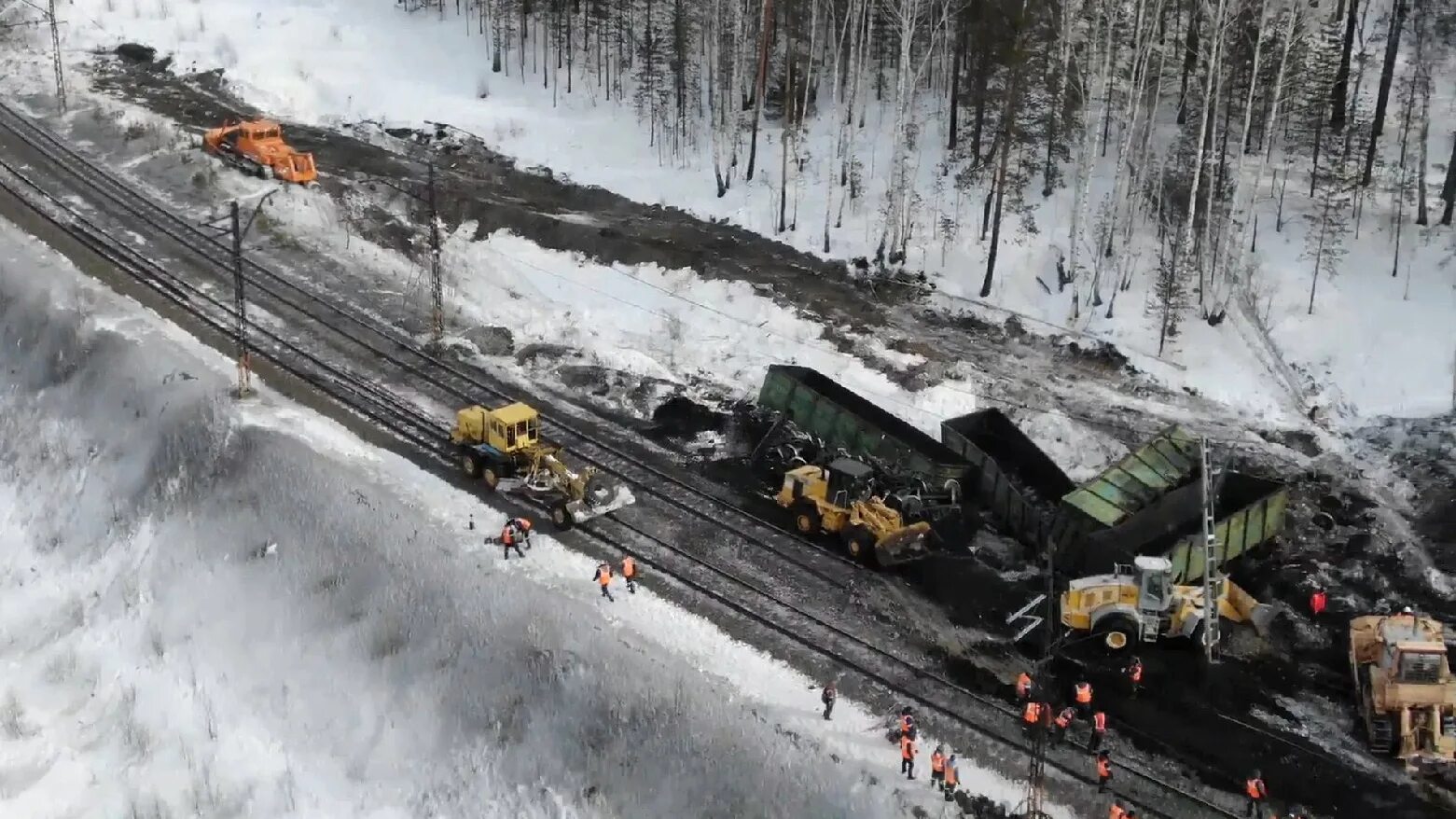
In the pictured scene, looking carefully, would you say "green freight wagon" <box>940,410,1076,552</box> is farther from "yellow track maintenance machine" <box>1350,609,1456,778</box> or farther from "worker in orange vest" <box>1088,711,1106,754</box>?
"yellow track maintenance machine" <box>1350,609,1456,778</box>

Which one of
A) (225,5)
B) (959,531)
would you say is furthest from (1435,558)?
(225,5)

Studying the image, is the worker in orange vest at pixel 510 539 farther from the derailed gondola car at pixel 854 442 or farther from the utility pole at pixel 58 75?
the utility pole at pixel 58 75

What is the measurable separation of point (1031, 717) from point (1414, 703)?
703 cm

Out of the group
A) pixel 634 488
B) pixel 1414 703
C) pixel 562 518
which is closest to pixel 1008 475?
pixel 634 488

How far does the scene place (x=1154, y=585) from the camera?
26.1 metres

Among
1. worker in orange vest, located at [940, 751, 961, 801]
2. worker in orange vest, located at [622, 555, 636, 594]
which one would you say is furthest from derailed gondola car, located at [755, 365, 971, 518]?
worker in orange vest, located at [940, 751, 961, 801]

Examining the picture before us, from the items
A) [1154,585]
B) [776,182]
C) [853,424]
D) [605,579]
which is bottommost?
[605,579]

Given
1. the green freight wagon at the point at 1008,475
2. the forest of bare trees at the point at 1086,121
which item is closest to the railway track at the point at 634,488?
the green freight wagon at the point at 1008,475

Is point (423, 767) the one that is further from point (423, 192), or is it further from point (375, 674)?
point (423, 192)

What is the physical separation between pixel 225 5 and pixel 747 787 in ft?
173

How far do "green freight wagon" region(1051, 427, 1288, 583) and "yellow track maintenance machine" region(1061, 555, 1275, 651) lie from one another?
108 centimetres

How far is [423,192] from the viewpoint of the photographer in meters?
47.4

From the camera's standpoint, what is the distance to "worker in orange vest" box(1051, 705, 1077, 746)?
2391 centimetres

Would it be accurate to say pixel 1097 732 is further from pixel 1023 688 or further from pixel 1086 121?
pixel 1086 121
